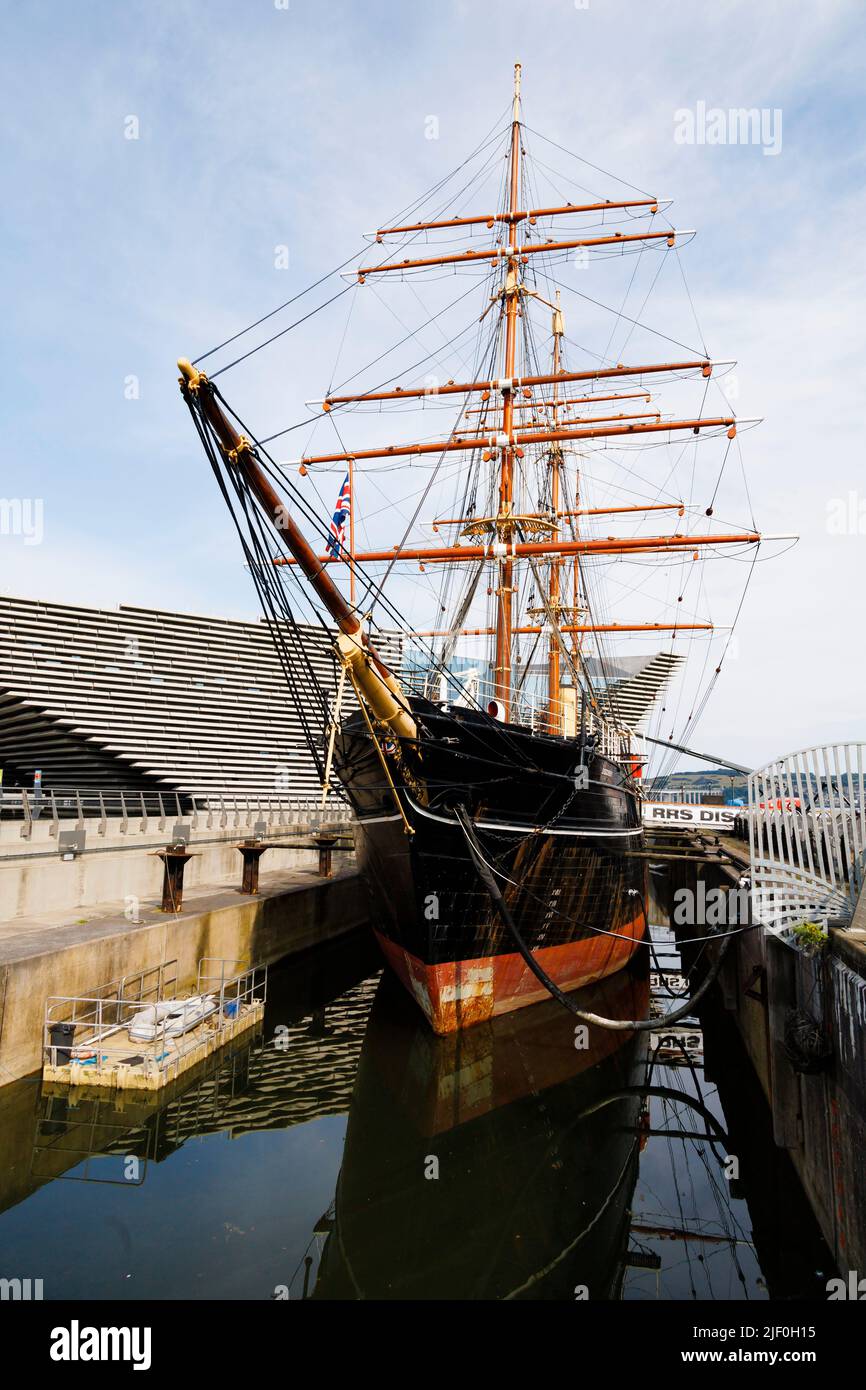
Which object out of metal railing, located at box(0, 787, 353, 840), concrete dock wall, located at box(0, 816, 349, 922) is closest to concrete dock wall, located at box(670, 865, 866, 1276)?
concrete dock wall, located at box(0, 816, 349, 922)

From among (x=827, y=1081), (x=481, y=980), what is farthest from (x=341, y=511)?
(x=827, y=1081)

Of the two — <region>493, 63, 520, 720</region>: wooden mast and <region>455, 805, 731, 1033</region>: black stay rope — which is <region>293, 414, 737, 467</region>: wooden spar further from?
<region>455, 805, 731, 1033</region>: black stay rope

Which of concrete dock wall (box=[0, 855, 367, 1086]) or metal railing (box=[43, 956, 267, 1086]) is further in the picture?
metal railing (box=[43, 956, 267, 1086])

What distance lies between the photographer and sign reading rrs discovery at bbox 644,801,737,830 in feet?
53.2

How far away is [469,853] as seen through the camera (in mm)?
10984

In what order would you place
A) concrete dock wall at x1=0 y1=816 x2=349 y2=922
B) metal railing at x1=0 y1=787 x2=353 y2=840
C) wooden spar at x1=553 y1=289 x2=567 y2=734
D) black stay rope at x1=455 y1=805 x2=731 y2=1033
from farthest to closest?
1. wooden spar at x1=553 y1=289 x2=567 y2=734
2. metal railing at x1=0 y1=787 x2=353 y2=840
3. concrete dock wall at x1=0 y1=816 x2=349 y2=922
4. black stay rope at x1=455 y1=805 x2=731 y2=1033

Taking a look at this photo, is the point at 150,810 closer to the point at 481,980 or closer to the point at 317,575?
the point at 481,980

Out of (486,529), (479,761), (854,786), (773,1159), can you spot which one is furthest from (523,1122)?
(486,529)

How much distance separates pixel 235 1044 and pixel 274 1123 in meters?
2.40

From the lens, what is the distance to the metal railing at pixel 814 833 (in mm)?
6609

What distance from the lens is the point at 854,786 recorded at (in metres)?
6.61

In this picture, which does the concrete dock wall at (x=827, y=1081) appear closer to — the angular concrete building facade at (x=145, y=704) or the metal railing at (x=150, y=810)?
the metal railing at (x=150, y=810)

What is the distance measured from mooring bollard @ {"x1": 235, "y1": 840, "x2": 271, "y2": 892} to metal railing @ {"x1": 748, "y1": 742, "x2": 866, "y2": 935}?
10429mm

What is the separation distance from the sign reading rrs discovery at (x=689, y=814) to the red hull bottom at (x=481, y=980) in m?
3.92
